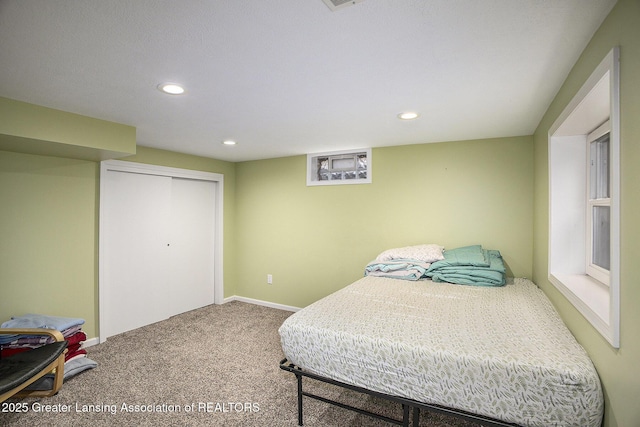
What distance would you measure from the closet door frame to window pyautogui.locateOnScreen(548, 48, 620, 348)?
13.4 feet

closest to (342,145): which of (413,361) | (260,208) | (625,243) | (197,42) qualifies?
(260,208)

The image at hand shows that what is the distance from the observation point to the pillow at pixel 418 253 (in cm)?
316

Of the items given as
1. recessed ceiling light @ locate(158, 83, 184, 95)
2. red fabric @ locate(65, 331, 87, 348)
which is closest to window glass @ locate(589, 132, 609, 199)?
recessed ceiling light @ locate(158, 83, 184, 95)

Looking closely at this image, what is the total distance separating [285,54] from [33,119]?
81.9 inches

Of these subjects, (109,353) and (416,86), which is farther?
(109,353)

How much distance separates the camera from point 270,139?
11.3 ft

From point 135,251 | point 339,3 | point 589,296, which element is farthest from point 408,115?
point 135,251

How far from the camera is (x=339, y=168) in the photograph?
165 inches

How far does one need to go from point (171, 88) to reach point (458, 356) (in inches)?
90.0

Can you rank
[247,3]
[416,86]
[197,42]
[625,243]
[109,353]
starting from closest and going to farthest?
[625,243] → [247,3] → [197,42] → [416,86] → [109,353]

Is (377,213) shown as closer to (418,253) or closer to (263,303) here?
(418,253)

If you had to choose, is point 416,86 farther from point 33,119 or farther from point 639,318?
point 33,119

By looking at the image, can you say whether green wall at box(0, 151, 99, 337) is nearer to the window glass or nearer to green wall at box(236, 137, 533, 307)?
green wall at box(236, 137, 533, 307)

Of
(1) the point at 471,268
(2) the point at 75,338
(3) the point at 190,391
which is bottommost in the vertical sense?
(3) the point at 190,391
